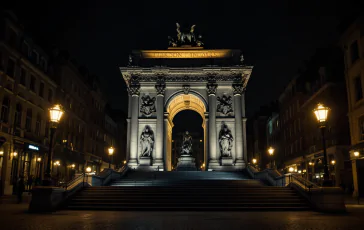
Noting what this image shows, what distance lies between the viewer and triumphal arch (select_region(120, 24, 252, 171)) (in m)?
36.3

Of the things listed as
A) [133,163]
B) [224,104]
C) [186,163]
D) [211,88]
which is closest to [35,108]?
[133,163]

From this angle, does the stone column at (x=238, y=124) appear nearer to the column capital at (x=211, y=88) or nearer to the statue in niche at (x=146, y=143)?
the column capital at (x=211, y=88)

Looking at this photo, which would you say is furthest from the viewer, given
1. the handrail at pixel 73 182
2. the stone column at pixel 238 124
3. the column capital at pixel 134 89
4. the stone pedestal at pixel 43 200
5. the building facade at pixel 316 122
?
the building facade at pixel 316 122

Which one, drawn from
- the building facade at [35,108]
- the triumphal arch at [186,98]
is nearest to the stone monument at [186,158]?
the triumphal arch at [186,98]

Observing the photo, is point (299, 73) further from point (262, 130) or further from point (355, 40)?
point (262, 130)

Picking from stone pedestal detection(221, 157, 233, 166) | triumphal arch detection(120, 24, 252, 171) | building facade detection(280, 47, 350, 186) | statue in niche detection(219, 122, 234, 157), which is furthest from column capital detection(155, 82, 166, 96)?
building facade detection(280, 47, 350, 186)

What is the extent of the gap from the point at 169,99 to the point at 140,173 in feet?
30.0

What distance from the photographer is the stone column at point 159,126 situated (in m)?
36.0

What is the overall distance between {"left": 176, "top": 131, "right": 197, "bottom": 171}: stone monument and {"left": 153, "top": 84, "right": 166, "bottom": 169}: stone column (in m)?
2.28

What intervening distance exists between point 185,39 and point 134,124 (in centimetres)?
1198

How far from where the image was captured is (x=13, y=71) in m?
35.1

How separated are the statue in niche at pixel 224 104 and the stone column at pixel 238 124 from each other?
55 centimetres

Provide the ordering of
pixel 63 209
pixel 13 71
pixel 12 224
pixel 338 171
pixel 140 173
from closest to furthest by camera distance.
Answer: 1. pixel 12 224
2. pixel 63 209
3. pixel 140 173
4. pixel 13 71
5. pixel 338 171

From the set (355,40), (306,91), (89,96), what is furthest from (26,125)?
(306,91)
